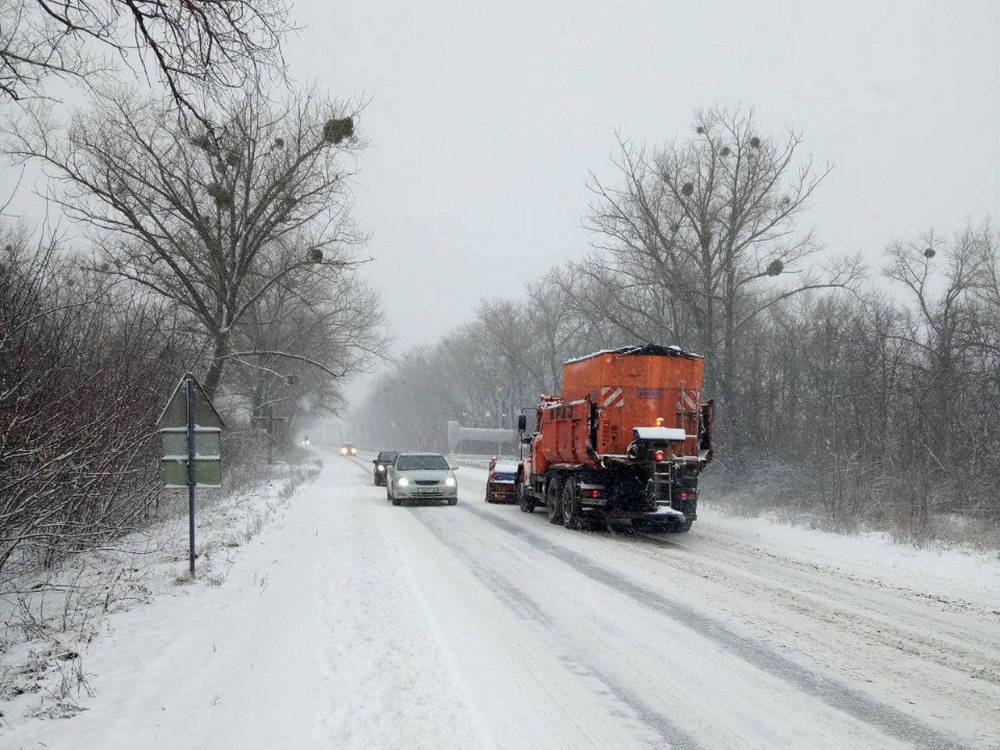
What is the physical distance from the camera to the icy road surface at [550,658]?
190 inches

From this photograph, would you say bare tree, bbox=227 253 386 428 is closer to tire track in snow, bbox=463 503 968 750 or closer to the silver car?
the silver car

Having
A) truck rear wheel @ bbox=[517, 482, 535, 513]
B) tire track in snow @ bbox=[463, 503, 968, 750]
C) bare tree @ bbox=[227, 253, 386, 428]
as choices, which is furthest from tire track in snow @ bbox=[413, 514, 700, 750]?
bare tree @ bbox=[227, 253, 386, 428]

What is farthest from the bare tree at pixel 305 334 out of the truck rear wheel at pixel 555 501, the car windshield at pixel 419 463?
the truck rear wheel at pixel 555 501

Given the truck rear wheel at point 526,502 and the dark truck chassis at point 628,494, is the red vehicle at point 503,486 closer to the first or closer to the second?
the truck rear wheel at point 526,502

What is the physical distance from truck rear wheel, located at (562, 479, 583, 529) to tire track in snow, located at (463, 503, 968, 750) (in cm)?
523

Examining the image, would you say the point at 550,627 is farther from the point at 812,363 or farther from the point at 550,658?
the point at 812,363

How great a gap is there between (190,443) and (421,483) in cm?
1288

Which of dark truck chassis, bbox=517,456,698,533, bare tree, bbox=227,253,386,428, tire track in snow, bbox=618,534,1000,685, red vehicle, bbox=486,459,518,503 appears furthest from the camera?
bare tree, bbox=227,253,386,428

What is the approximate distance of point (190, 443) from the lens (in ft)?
31.8

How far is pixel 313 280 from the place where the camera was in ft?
103

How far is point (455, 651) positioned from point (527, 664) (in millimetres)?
705

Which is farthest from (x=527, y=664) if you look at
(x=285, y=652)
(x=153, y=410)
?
(x=153, y=410)

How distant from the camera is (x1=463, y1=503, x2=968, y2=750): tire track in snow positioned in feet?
16.1

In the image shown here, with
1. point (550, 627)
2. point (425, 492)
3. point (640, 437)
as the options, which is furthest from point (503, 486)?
point (550, 627)
